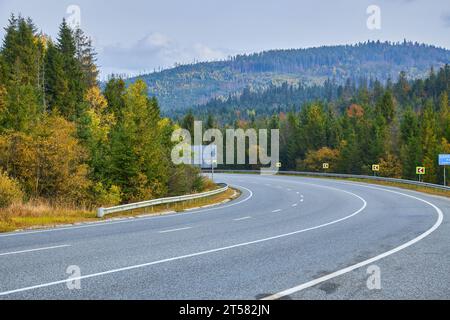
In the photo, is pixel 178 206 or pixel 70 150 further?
pixel 70 150

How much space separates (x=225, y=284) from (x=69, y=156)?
23664 millimetres

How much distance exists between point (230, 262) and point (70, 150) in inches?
865

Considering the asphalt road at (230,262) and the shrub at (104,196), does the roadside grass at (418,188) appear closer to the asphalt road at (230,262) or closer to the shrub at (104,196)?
the asphalt road at (230,262)

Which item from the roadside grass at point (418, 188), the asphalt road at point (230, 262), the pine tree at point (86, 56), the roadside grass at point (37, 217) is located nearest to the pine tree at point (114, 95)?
the pine tree at point (86, 56)

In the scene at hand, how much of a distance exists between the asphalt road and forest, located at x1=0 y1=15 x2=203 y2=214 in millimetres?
10036

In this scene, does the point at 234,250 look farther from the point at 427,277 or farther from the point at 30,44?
the point at 30,44

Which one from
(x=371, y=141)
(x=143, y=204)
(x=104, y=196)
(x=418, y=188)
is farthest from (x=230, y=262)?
(x=371, y=141)

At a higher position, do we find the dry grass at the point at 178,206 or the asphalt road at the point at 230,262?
the asphalt road at the point at 230,262

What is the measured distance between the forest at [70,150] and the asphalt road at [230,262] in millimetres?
10036

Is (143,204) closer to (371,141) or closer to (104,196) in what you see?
(104,196)

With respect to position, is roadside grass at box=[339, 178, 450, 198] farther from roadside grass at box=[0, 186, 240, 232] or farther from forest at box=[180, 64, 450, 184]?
roadside grass at box=[0, 186, 240, 232]

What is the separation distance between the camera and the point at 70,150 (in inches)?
1110

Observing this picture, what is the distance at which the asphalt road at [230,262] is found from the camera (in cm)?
676

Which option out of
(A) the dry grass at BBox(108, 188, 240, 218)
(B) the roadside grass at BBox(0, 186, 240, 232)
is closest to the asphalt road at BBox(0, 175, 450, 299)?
(B) the roadside grass at BBox(0, 186, 240, 232)
